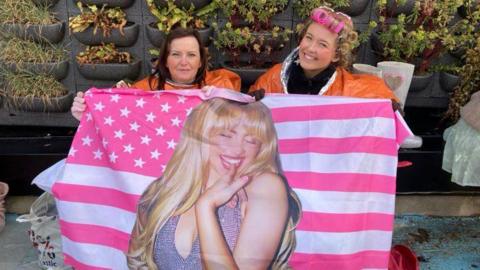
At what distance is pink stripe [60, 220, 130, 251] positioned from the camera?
7.83 feet

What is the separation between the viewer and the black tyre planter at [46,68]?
3811 mm

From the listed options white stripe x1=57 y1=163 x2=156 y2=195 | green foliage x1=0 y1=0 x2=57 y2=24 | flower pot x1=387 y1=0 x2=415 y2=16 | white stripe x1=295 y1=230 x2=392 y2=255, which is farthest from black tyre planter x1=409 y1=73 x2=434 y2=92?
green foliage x1=0 y1=0 x2=57 y2=24

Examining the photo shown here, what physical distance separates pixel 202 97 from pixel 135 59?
70.0 inches

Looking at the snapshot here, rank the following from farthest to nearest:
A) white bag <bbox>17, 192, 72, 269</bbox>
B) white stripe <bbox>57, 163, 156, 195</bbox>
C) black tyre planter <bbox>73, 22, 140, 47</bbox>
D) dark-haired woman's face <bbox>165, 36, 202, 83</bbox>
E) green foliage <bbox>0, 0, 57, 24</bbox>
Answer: black tyre planter <bbox>73, 22, 140, 47</bbox>
green foliage <bbox>0, 0, 57, 24</bbox>
white bag <bbox>17, 192, 72, 269</bbox>
dark-haired woman's face <bbox>165, 36, 202, 83</bbox>
white stripe <bbox>57, 163, 156, 195</bbox>

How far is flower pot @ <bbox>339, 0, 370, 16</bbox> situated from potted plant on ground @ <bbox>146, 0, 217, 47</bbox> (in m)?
1.04

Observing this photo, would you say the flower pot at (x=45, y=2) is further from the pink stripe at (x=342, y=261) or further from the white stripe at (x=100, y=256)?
the pink stripe at (x=342, y=261)

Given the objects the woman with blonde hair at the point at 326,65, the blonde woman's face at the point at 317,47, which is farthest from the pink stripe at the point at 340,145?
the blonde woman's face at the point at 317,47

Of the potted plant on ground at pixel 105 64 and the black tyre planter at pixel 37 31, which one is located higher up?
the black tyre planter at pixel 37 31

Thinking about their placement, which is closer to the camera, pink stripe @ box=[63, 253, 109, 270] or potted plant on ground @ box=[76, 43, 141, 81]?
pink stripe @ box=[63, 253, 109, 270]

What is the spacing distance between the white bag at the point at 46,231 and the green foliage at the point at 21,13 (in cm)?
155

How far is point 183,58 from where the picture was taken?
271 cm

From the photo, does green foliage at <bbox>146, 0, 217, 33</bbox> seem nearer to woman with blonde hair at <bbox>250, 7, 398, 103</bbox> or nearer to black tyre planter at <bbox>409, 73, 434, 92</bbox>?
woman with blonde hair at <bbox>250, 7, 398, 103</bbox>

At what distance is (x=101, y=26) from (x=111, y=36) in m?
0.11

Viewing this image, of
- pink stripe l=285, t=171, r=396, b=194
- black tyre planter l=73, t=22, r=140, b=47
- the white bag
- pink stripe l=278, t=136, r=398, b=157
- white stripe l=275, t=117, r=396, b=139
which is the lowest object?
the white bag
